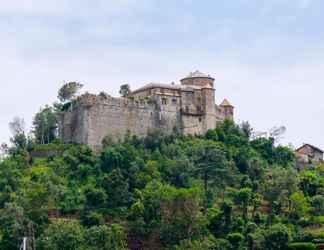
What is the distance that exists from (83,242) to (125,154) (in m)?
15.4

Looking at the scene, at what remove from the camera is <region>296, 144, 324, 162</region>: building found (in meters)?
81.5

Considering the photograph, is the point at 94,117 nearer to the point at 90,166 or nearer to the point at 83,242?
the point at 90,166

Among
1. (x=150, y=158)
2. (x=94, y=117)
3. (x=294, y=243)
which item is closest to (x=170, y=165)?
(x=150, y=158)

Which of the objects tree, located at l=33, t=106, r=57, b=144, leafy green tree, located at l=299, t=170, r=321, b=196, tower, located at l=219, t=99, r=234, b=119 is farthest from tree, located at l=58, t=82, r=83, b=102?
leafy green tree, located at l=299, t=170, r=321, b=196

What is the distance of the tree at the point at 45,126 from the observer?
72.6m

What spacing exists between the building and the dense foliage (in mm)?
5476

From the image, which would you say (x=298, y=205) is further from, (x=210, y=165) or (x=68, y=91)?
(x=68, y=91)

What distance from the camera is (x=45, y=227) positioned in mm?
54719

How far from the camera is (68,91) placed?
243 feet

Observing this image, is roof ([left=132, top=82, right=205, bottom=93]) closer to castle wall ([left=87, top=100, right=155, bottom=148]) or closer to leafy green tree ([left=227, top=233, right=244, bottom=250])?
castle wall ([left=87, top=100, right=155, bottom=148])

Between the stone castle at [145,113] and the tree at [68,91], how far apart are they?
9.53ft

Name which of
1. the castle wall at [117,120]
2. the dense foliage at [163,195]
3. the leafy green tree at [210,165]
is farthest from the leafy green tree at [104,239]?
the castle wall at [117,120]

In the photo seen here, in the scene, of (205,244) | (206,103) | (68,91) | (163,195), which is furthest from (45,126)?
(205,244)

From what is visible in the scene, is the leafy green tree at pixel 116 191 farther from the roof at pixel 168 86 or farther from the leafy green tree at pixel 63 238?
the roof at pixel 168 86
